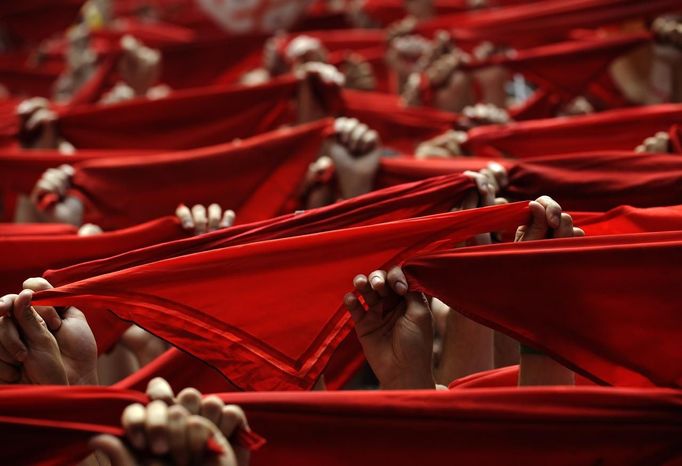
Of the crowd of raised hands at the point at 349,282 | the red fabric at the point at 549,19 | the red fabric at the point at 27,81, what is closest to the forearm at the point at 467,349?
the crowd of raised hands at the point at 349,282

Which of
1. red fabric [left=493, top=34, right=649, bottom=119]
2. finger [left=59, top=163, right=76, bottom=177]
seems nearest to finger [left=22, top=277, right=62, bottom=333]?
finger [left=59, top=163, right=76, bottom=177]

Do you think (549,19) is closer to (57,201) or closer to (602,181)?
(602,181)

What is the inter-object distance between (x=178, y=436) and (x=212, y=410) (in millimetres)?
120

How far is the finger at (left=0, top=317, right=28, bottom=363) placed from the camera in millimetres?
2416

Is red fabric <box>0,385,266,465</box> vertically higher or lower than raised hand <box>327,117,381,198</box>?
lower

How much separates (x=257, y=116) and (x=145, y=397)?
8.06ft

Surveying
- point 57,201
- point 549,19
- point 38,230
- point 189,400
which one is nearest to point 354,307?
point 189,400

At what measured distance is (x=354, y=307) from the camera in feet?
8.21

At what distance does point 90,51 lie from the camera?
6.66m

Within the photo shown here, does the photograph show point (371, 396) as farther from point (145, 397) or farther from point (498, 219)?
point (498, 219)

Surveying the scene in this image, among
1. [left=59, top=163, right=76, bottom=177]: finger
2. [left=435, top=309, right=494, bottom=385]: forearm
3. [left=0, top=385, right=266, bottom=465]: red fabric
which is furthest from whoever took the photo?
[left=59, top=163, right=76, bottom=177]: finger

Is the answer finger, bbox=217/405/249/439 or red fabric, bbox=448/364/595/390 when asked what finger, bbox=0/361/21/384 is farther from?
red fabric, bbox=448/364/595/390

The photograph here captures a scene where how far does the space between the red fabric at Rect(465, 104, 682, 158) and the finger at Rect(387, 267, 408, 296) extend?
1.53 m

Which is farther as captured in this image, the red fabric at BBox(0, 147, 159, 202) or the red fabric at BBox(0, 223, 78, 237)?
the red fabric at BBox(0, 147, 159, 202)
